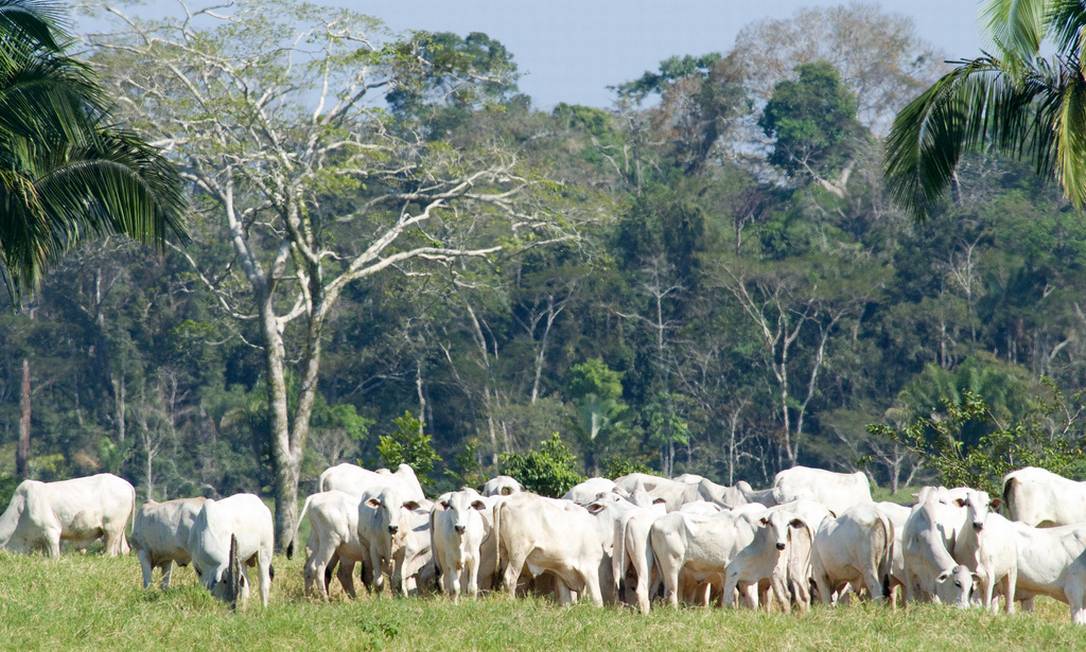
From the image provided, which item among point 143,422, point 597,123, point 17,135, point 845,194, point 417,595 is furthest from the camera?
point 597,123

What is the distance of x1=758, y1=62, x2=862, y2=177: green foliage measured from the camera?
51.8 meters

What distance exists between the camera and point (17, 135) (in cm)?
1404

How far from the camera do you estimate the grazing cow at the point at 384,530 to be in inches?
635

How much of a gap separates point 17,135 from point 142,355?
3307 centimetres

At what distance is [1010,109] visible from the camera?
15.3m

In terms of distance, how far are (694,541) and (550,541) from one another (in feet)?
4.43

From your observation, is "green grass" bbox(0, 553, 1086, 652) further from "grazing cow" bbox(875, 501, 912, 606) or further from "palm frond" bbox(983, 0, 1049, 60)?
"palm frond" bbox(983, 0, 1049, 60)

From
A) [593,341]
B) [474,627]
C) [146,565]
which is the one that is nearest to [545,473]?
[146,565]

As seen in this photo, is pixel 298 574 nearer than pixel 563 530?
No

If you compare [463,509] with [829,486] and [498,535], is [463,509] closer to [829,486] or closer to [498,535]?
[498,535]

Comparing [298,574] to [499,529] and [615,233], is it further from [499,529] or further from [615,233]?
[615,233]

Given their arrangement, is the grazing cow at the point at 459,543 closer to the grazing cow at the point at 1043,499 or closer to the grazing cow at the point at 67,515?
the grazing cow at the point at 67,515

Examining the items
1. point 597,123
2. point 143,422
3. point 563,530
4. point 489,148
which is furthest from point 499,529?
A: point 597,123

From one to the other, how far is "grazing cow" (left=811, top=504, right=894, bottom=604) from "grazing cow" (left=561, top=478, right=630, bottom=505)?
137 inches
